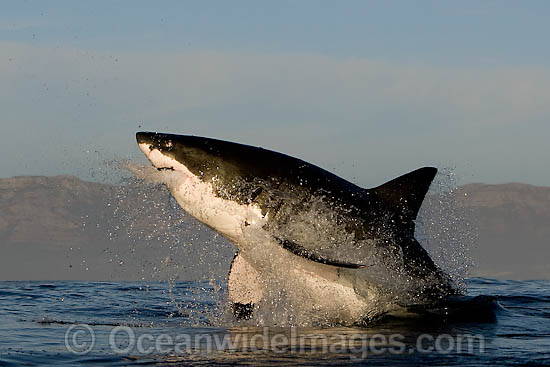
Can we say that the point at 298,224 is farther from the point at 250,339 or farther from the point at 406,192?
the point at 250,339

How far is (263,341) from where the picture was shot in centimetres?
1148

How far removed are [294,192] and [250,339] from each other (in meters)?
2.69

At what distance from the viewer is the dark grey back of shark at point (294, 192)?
13.2 metres

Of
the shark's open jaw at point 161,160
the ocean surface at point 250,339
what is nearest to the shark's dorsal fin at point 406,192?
the ocean surface at point 250,339

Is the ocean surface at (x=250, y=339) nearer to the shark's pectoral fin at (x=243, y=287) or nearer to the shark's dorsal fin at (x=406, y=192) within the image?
the shark's pectoral fin at (x=243, y=287)

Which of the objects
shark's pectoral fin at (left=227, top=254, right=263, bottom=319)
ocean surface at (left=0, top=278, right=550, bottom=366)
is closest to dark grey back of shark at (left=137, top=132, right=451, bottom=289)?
ocean surface at (left=0, top=278, right=550, bottom=366)

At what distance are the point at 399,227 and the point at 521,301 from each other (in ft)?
26.4

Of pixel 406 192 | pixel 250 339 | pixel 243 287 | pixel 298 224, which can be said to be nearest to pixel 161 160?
pixel 298 224

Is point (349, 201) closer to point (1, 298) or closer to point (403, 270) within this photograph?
point (403, 270)

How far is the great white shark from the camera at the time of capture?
43.4 ft

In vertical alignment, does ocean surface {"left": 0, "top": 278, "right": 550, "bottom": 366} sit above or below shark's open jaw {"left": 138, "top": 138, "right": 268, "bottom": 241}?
below

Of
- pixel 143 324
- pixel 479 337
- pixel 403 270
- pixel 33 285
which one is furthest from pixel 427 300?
pixel 33 285

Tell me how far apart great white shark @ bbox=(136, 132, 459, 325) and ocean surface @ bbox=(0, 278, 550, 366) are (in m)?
0.67

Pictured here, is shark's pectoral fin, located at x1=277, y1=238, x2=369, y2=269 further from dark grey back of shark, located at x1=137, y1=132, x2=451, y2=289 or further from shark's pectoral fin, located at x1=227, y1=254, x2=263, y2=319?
shark's pectoral fin, located at x1=227, y1=254, x2=263, y2=319
